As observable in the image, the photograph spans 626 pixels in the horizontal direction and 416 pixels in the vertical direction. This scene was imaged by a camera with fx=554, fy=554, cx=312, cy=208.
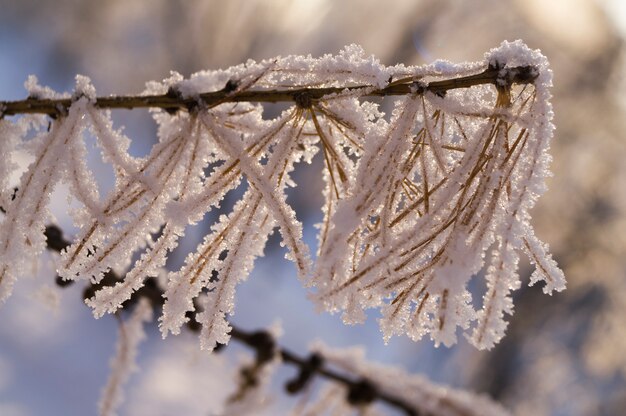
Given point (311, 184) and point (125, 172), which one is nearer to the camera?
point (125, 172)

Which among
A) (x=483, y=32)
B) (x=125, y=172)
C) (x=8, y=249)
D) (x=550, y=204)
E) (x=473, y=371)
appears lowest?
(x=8, y=249)

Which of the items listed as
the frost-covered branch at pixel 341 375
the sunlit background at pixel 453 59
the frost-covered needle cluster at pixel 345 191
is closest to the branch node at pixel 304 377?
the frost-covered branch at pixel 341 375

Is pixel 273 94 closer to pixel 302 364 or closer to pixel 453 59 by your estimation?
pixel 302 364

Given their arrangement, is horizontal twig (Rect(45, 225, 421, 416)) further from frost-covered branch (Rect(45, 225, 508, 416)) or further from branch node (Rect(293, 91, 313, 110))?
branch node (Rect(293, 91, 313, 110))

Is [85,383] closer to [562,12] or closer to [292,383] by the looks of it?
[292,383]

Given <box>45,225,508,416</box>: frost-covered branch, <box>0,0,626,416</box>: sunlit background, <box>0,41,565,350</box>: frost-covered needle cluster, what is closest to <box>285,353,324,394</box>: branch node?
<box>45,225,508,416</box>: frost-covered branch

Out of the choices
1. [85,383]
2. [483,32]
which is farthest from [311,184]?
[85,383]

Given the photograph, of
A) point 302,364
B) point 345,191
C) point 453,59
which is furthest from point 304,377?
point 453,59
